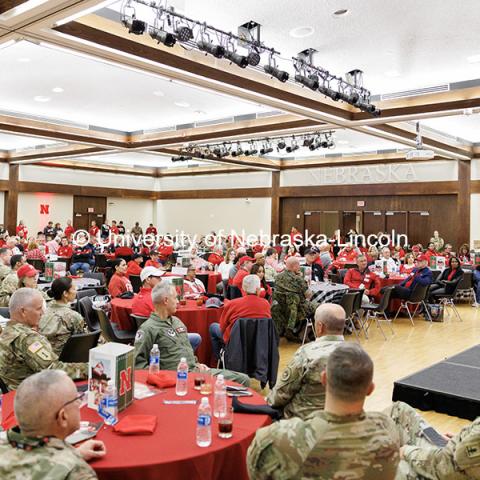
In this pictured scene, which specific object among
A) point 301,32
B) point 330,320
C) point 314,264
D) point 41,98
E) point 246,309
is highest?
point 41,98

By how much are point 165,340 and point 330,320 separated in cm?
144

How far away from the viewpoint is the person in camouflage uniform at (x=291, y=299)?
7.60m

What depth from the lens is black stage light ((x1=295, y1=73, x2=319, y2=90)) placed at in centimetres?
709

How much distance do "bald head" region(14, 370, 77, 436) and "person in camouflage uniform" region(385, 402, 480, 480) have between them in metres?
1.54

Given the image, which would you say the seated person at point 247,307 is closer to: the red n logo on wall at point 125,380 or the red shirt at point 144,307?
the red shirt at point 144,307

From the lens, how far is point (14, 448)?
1875 mm

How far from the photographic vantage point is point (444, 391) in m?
4.24

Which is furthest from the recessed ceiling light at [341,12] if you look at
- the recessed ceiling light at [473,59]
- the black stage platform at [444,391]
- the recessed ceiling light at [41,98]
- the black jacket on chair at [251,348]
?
the recessed ceiling light at [41,98]

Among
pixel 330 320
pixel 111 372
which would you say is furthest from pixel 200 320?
pixel 111 372

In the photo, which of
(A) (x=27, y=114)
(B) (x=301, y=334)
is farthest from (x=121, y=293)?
(A) (x=27, y=114)

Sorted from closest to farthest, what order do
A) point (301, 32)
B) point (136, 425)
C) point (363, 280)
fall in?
point (136, 425)
point (301, 32)
point (363, 280)

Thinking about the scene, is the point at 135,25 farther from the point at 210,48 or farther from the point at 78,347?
the point at 78,347

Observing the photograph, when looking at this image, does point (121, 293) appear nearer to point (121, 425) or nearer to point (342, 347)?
point (121, 425)

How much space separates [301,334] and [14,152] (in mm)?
14527
